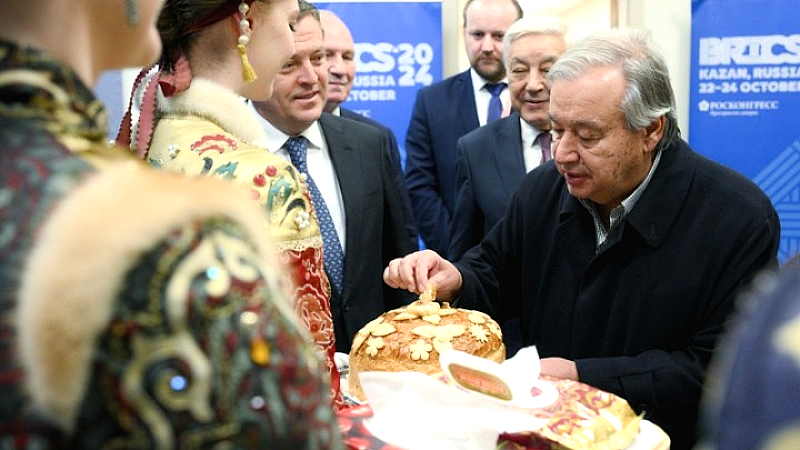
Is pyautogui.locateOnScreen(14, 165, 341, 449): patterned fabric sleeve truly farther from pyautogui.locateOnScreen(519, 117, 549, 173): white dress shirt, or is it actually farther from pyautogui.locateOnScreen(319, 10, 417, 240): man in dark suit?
pyautogui.locateOnScreen(319, 10, 417, 240): man in dark suit

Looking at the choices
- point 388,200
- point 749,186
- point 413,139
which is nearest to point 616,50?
Answer: point 749,186

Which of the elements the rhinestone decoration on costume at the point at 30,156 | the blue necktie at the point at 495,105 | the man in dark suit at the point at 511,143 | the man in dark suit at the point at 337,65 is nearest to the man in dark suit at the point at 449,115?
the blue necktie at the point at 495,105

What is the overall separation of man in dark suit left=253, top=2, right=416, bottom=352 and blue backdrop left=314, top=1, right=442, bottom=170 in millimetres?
2144

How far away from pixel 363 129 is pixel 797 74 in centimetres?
276

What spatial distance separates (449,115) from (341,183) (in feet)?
5.34

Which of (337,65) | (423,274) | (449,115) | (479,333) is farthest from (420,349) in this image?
(449,115)

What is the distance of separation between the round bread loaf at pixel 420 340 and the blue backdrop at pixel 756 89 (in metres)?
3.58

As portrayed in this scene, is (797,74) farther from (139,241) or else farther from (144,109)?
(139,241)

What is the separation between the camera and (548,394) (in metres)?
1.67

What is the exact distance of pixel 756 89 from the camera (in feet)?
17.0

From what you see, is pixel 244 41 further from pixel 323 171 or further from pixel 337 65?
pixel 337 65

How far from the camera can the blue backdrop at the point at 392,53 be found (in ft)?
17.9

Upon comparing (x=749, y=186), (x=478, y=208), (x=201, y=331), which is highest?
(x=201, y=331)

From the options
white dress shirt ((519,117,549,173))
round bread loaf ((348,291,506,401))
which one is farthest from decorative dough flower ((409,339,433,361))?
white dress shirt ((519,117,549,173))
